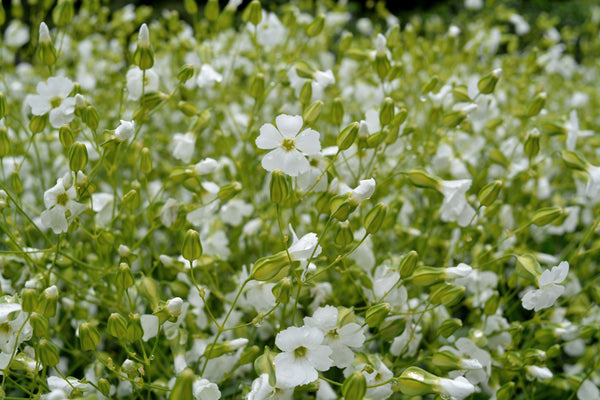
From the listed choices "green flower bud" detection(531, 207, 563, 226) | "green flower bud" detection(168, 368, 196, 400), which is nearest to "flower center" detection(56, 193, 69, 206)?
"green flower bud" detection(168, 368, 196, 400)

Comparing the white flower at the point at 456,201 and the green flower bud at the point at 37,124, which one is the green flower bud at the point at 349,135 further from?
the green flower bud at the point at 37,124

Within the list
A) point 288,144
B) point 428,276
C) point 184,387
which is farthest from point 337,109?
point 184,387

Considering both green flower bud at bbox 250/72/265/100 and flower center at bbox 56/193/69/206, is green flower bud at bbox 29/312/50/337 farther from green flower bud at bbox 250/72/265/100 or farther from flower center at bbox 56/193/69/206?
green flower bud at bbox 250/72/265/100

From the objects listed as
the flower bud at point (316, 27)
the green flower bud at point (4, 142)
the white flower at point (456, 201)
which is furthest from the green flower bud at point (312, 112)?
the green flower bud at point (4, 142)

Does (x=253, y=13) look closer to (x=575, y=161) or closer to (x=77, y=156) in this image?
(x=77, y=156)

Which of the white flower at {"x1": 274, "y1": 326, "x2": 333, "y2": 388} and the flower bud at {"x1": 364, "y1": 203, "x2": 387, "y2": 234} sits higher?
the flower bud at {"x1": 364, "y1": 203, "x2": 387, "y2": 234}

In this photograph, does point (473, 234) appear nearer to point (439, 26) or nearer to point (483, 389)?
point (483, 389)
